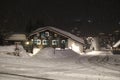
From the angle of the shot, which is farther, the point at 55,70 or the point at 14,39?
the point at 14,39

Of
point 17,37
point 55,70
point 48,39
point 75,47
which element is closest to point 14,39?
point 17,37

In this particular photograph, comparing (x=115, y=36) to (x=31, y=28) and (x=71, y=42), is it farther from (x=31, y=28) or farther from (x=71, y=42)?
(x=71, y=42)

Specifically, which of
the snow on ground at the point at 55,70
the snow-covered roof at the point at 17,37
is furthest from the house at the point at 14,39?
the snow on ground at the point at 55,70

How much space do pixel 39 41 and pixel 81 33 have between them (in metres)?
34.0

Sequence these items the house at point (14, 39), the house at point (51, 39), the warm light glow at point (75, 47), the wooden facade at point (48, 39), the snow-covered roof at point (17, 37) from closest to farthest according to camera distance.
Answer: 1. the house at point (51, 39)
2. the wooden facade at point (48, 39)
3. the warm light glow at point (75, 47)
4. the house at point (14, 39)
5. the snow-covered roof at point (17, 37)

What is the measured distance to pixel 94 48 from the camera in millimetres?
92625

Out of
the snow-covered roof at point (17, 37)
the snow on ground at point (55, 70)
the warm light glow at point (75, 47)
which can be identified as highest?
the snow-covered roof at point (17, 37)

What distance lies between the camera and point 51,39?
2279 inches

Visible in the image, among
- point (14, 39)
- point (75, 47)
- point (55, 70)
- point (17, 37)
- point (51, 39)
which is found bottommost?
point (55, 70)

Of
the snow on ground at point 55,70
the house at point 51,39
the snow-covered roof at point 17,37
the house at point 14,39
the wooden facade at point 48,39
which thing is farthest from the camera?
the snow-covered roof at point 17,37

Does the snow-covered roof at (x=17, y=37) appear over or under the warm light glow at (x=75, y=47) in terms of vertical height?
over

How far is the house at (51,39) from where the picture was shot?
2251 inches

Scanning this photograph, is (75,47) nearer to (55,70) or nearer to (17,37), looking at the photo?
(17,37)

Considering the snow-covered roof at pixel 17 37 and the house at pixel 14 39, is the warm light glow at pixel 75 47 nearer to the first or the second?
the house at pixel 14 39
